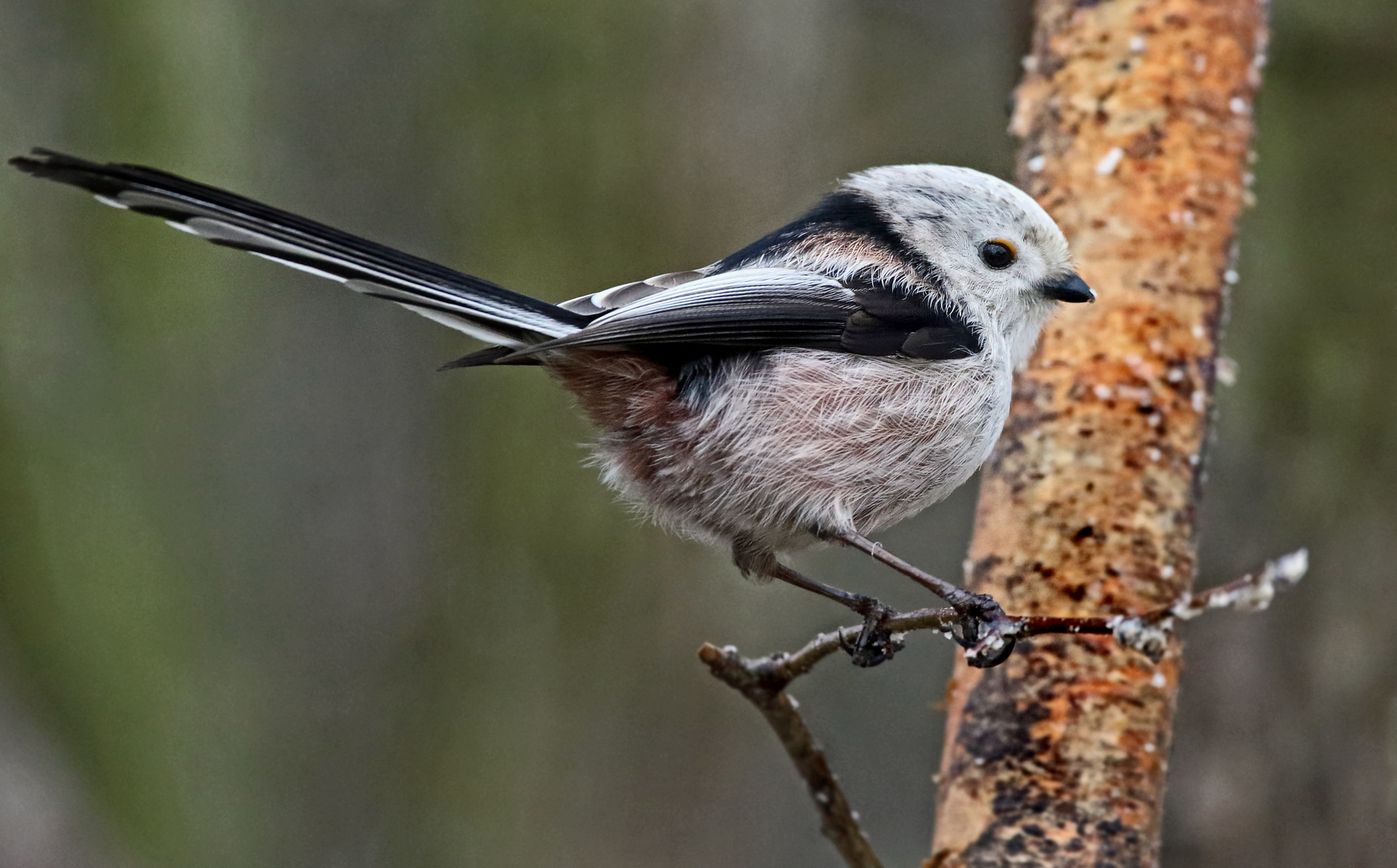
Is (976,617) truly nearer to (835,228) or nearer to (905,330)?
(905,330)

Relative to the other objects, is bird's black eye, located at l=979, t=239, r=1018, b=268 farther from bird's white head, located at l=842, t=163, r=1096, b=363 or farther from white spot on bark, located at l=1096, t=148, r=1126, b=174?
white spot on bark, located at l=1096, t=148, r=1126, b=174

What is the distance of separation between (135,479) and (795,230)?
3.32 meters

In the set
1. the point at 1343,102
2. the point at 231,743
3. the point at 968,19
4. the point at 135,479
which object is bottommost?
the point at 231,743

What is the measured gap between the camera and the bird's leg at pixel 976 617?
178cm

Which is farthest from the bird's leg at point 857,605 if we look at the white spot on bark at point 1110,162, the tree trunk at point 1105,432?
the white spot on bark at point 1110,162

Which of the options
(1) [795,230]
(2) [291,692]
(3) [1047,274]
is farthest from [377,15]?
(3) [1047,274]

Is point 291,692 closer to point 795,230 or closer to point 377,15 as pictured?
point 377,15

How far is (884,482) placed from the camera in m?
2.47

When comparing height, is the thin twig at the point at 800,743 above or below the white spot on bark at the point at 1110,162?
below

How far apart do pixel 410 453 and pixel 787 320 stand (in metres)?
3.12

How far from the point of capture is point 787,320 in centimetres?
250

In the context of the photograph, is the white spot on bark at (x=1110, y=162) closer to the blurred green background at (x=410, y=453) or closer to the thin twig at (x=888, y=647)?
the thin twig at (x=888, y=647)

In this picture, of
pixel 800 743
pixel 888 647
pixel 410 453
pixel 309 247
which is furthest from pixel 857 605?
pixel 410 453

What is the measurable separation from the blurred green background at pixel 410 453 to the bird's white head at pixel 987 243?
213 cm
